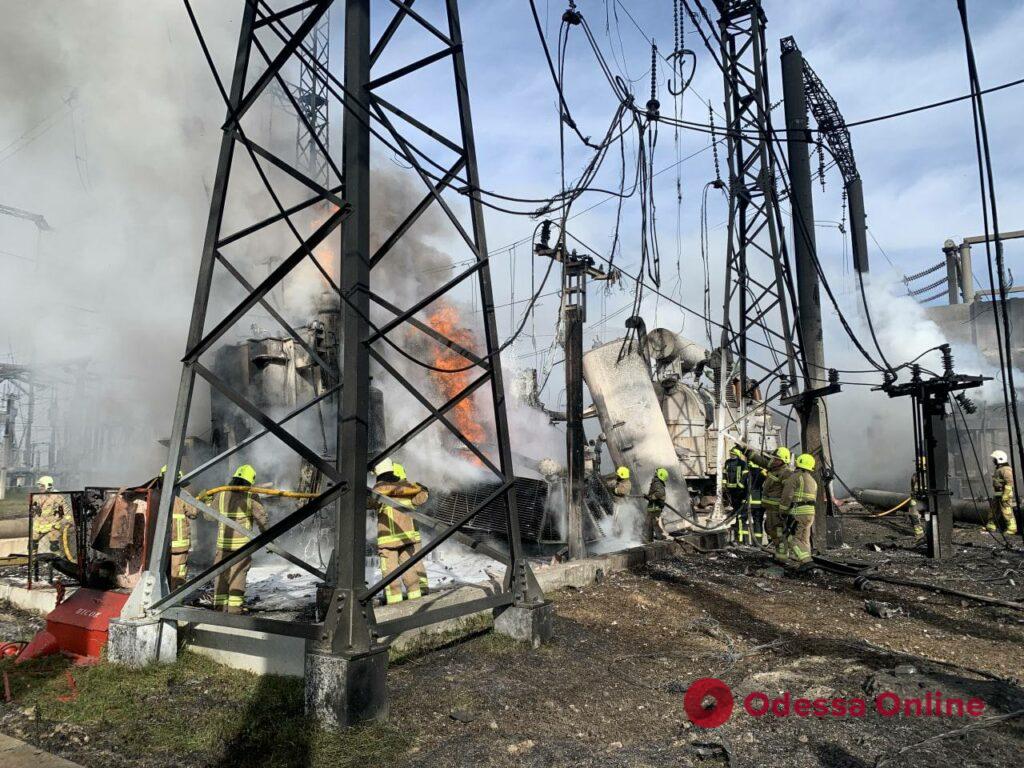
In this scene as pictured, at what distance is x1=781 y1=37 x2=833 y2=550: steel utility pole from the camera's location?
1323cm

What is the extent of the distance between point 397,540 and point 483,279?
338 cm

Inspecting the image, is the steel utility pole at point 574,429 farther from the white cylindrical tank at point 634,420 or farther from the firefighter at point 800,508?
the white cylindrical tank at point 634,420

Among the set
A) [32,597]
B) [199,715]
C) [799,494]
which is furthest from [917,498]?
[32,597]

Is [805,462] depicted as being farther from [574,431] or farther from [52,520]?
[52,520]

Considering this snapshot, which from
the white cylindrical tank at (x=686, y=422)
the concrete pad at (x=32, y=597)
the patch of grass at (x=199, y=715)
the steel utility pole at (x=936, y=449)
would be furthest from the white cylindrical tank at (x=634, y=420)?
the patch of grass at (x=199, y=715)

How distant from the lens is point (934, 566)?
11570 mm

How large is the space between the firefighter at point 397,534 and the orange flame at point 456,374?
5.72 m

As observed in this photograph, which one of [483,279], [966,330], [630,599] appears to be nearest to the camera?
[483,279]

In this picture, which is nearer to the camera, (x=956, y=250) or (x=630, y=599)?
(x=630, y=599)

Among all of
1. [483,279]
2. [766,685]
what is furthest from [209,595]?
[766,685]

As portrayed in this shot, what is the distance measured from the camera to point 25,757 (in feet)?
14.1

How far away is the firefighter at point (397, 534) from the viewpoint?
783 centimetres

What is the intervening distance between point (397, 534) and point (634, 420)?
9925 millimetres

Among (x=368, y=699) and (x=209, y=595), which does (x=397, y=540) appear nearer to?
(x=209, y=595)
